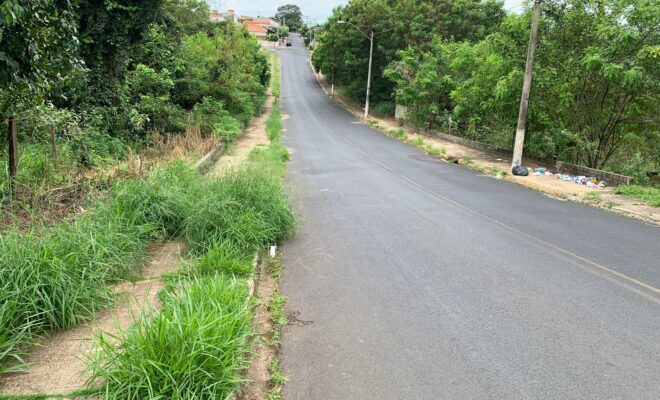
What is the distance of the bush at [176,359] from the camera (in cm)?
319

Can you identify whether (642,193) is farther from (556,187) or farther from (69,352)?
(69,352)

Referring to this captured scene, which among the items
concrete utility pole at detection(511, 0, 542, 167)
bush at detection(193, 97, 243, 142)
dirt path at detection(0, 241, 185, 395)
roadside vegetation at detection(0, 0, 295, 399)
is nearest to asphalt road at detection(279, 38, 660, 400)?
roadside vegetation at detection(0, 0, 295, 399)

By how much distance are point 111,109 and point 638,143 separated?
1808 centimetres

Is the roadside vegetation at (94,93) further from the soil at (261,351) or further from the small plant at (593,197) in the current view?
the small plant at (593,197)

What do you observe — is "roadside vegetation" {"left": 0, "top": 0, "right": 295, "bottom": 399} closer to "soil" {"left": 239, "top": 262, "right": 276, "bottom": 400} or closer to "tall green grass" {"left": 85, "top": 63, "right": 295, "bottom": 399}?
"tall green grass" {"left": 85, "top": 63, "right": 295, "bottom": 399}

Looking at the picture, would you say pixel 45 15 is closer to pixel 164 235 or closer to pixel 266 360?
pixel 164 235

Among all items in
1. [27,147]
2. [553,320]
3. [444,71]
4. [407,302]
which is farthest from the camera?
[444,71]

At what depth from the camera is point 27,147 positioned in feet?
30.2

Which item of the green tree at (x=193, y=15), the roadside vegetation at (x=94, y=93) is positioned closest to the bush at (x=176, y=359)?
the roadside vegetation at (x=94, y=93)

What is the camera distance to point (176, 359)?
337 cm

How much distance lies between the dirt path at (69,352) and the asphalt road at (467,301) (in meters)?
1.49

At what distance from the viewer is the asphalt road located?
13.2 ft

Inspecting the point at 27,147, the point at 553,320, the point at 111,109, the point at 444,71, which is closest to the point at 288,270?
the point at 553,320

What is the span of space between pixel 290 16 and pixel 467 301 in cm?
17692
